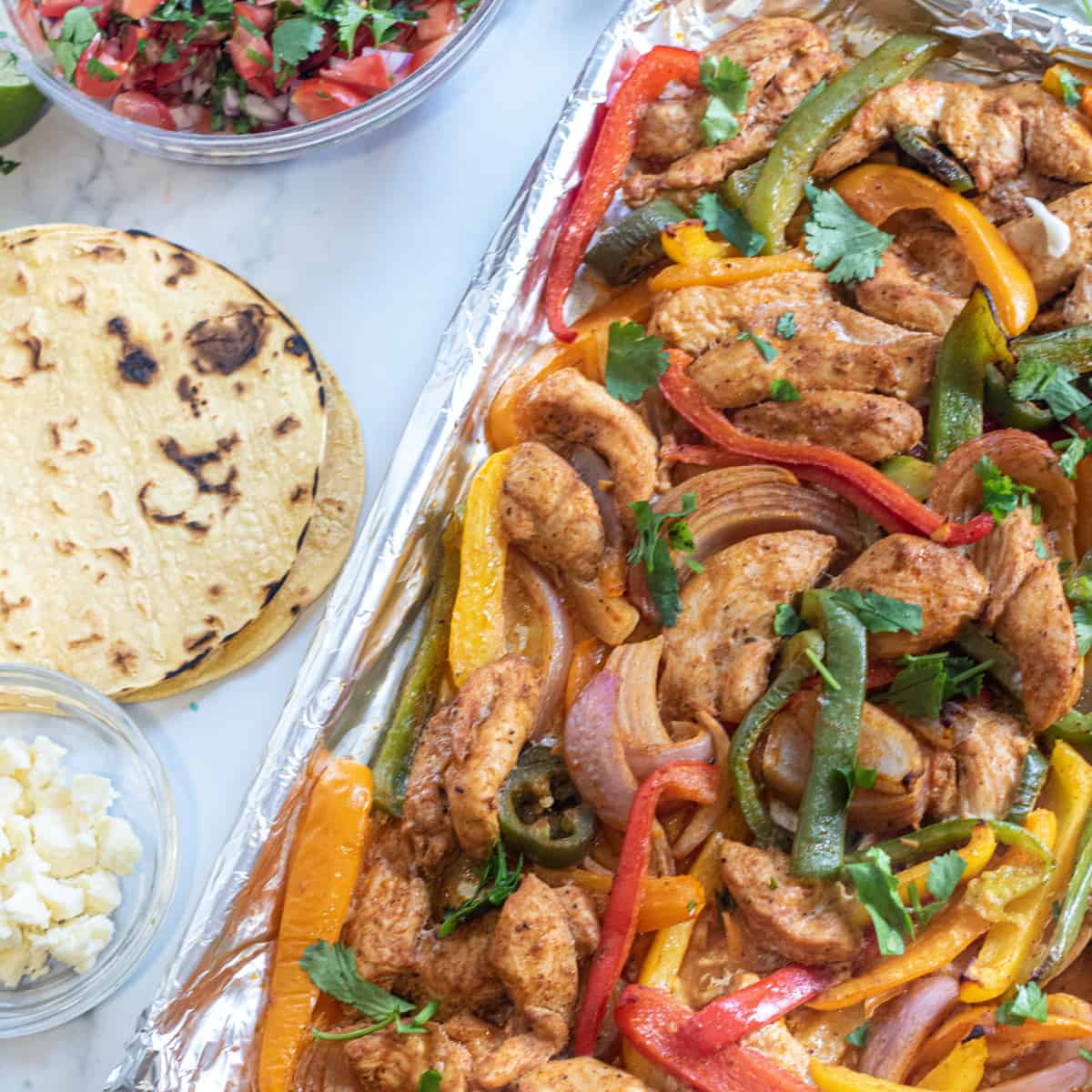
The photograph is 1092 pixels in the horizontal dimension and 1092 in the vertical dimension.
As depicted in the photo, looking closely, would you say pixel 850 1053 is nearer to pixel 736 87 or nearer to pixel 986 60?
pixel 736 87

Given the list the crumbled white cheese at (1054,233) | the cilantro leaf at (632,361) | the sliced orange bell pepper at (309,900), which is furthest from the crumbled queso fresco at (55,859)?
the crumbled white cheese at (1054,233)

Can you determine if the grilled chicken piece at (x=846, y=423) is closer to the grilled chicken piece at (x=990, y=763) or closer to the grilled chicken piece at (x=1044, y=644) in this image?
the grilled chicken piece at (x=1044, y=644)

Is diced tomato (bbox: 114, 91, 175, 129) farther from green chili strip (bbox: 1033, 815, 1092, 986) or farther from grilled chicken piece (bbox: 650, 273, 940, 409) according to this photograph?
green chili strip (bbox: 1033, 815, 1092, 986)

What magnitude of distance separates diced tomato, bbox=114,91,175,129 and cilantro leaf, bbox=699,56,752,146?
168cm

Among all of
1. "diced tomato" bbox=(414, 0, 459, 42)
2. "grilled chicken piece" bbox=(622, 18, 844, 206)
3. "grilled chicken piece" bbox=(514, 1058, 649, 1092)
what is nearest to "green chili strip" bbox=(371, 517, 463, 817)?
"grilled chicken piece" bbox=(514, 1058, 649, 1092)

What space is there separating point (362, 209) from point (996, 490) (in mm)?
2176

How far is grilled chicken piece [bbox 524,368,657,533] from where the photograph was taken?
3096mm

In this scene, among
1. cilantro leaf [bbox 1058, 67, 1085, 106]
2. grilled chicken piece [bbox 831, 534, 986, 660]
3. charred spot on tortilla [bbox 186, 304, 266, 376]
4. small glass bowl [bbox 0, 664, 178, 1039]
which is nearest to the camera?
grilled chicken piece [bbox 831, 534, 986, 660]

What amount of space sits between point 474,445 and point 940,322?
4.11 ft

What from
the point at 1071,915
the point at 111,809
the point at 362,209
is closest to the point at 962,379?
the point at 1071,915

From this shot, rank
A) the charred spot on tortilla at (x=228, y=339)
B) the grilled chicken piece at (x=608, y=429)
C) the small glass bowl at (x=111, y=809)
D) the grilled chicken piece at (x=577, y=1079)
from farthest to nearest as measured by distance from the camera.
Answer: the charred spot on tortilla at (x=228, y=339) → the small glass bowl at (x=111, y=809) → the grilled chicken piece at (x=608, y=429) → the grilled chicken piece at (x=577, y=1079)

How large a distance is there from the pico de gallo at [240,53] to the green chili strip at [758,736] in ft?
7.14

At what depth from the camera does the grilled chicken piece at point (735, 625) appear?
2.92m

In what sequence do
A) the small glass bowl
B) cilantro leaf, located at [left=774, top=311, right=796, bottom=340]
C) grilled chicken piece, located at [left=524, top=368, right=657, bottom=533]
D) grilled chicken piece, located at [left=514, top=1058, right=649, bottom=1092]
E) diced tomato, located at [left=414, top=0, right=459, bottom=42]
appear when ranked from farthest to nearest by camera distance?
1. diced tomato, located at [left=414, top=0, right=459, bottom=42]
2. the small glass bowl
3. cilantro leaf, located at [left=774, top=311, right=796, bottom=340]
4. grilled chicken piece, located at [left=524, top=368, right=657, bottom=533]
5. grilled chicken piece, located at [left=514, top=1058, right=649, bottom=1092]
